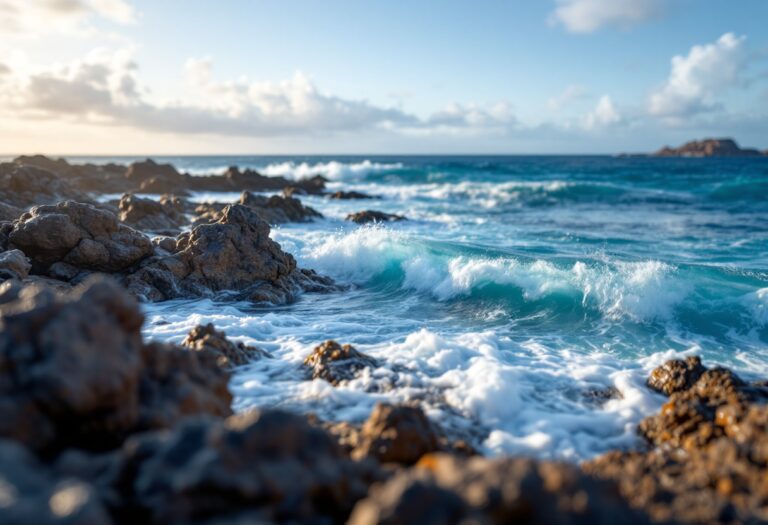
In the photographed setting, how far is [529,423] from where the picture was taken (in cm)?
524

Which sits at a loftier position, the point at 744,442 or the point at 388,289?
the point at 744,442

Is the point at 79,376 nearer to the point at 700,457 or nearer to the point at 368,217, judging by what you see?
the point at 700,457

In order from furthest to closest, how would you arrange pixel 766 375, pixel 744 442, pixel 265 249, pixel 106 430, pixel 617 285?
1. pixel 265 249
2. pixel 617 285
3. pixel 766 375
4. pixel 744 442
5. pixel 106 430

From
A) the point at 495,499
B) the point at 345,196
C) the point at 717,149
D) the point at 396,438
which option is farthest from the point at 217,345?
the point at 717,149

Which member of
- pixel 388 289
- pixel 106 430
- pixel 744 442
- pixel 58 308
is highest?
pixel 58 308

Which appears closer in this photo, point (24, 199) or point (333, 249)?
point (333, 249)

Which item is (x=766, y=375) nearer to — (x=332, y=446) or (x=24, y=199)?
(x=332, y=446)

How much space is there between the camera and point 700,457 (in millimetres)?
3809

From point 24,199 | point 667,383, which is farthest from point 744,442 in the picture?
point 24,199

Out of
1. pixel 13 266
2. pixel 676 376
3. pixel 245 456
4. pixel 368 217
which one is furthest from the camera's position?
pixel 368 217

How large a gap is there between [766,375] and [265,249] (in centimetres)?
823

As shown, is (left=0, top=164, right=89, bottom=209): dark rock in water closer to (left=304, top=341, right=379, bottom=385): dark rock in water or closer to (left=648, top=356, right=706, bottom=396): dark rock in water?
(left=304, top=341, right=379, bottom=385): dark rock in water

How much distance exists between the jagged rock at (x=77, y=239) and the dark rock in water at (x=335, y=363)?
508 cm

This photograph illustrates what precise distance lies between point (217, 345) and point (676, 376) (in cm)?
507
